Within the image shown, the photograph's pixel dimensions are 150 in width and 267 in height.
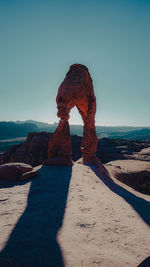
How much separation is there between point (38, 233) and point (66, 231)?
0.45 metres

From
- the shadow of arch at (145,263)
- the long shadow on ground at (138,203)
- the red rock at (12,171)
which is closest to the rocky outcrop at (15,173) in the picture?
the red rock at (12,171)

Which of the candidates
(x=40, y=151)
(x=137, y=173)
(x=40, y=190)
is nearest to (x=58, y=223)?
(x=40, y=190)

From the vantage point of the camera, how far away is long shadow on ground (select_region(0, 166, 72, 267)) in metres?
1.66

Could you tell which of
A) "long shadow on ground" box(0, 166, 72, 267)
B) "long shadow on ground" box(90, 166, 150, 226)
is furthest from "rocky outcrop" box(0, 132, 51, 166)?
"long shadow on ground" box(0, 166, 72, 267)

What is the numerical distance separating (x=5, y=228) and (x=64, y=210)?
3.90ft

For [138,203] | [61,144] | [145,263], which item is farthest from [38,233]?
[61,144]

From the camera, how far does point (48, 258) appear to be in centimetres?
173

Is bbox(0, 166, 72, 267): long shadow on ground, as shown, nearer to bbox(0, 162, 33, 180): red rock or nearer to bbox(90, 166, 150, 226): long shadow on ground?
bbox(0, 162, 33, 180): red rock

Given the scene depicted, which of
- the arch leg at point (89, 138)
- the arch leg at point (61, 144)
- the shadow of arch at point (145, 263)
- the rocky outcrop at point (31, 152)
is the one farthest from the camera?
the rocky outcrop at point (31, 152)

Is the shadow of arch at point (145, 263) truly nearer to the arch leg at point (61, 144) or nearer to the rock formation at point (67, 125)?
the rock formation at point (67, 125)

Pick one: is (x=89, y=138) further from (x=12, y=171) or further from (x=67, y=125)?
(x=12, y=171)

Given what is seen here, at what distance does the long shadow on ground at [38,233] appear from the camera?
65.4 inches

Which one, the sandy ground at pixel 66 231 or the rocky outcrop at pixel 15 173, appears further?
the rocky outcrop at pixel 15 173

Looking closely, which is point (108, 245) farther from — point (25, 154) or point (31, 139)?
point (31, 139)
